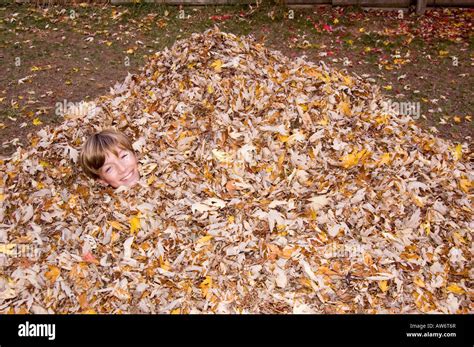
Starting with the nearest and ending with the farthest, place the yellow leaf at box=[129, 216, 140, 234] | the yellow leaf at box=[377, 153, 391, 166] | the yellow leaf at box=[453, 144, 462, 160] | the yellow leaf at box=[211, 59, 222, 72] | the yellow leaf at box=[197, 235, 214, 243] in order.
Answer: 1. the yellow leaf at box=[197, 235, 214, 243]
2. the yellow leaf at box=[129, 216, 140, 234]
3. the yellow leaf at box=[377, 153, 391, 166]
4. the yellow leaf at box=[453, 144, 462, 160]
5. the yellow leaf at box=[211, 59, 222, 72]

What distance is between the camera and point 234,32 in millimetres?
9703

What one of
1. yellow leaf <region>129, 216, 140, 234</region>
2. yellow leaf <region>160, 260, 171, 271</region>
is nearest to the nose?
yellow leaf <region>129, 216, 140, 234</region>

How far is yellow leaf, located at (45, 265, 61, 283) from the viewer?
12.9 ft

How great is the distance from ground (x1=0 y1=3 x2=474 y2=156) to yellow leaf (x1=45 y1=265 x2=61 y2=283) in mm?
2876

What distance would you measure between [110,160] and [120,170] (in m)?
0.16

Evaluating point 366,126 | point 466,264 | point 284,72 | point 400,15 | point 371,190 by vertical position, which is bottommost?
point 466,264

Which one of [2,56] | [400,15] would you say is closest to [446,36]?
[400,15]

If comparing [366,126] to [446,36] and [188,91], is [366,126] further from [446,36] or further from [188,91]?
[446,36]

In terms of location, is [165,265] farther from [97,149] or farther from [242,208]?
[97,149]

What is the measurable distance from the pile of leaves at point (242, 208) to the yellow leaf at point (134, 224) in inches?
0.4

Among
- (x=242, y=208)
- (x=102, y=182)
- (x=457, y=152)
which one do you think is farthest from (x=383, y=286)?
(x=102, y=182)

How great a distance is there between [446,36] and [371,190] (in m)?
6.53

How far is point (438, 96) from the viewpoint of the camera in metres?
7.41

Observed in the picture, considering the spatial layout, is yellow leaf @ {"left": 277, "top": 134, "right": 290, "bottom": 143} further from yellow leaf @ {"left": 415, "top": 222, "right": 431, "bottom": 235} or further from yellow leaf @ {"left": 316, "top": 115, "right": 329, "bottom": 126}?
yellow leaf @ {"left": 415, "top": 222, "right": 431, "bottom": 235}
